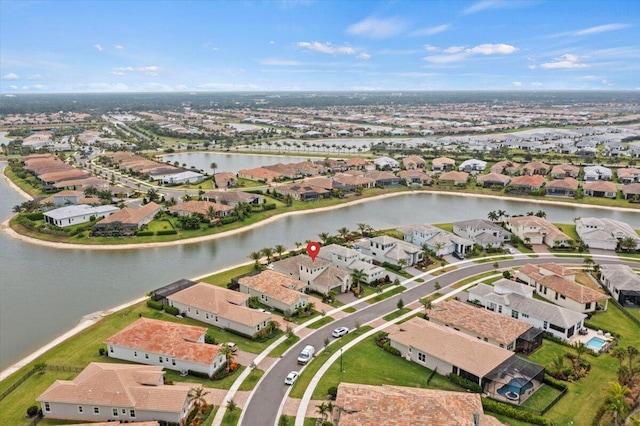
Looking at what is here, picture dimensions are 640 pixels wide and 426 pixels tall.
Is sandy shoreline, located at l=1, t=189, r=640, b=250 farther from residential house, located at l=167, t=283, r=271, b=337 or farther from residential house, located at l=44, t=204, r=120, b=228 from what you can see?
residential house, located at l=167, t=283, r=271, b=337

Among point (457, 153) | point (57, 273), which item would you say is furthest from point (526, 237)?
point (457, 153)

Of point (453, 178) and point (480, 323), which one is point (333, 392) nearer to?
point (480, 323)

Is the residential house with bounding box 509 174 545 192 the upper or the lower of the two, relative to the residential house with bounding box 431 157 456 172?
lower

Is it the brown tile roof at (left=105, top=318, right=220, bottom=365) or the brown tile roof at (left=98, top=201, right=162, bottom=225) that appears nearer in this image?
the brown tile roof at (left=105, top=318, right=220, bottom=365)

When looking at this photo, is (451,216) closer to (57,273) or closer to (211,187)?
(211,187)

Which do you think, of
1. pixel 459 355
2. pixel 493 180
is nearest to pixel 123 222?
pixel 459 355

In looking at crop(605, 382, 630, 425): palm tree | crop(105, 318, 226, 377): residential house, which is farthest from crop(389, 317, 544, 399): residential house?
crop(105, 318, 226, 377): residential house
